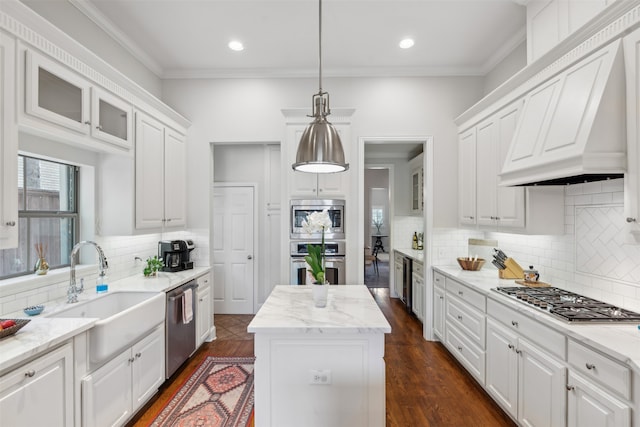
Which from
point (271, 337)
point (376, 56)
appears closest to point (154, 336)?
point (271, 337)

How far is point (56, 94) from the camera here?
73.0 inches

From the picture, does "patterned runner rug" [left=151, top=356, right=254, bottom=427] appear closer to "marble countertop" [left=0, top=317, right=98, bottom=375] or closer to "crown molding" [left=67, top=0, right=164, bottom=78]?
"marble countertop" [left=0, top=317, right=98, bottom=375]

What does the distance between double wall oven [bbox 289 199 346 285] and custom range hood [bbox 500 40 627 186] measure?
171cm

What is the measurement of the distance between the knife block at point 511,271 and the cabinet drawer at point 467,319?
0.48m

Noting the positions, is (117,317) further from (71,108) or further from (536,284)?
(536,284)

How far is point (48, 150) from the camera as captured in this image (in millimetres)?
2131

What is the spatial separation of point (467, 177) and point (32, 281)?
3.98 meters

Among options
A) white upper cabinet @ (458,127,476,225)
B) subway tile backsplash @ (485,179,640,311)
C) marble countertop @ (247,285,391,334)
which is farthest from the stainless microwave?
subway tile backsplash @ (485,179,640,311)

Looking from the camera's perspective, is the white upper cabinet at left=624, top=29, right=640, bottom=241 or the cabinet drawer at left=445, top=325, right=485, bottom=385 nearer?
the white upper cabinet at left=624, top=29, right=640, bottom=241

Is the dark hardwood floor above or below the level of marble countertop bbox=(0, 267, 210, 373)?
below

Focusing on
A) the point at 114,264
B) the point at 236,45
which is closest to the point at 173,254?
the point at 114,264

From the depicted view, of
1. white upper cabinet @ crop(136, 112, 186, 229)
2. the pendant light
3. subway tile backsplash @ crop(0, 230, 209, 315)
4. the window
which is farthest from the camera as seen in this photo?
white upper cabinet @ crop(136, 112, 186, 229)

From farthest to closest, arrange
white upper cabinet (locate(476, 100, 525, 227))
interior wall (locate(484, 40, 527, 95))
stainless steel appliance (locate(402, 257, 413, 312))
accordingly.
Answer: stainless steel appliance (locate(402, 257, 413, 312)) → interior wall (locate(484, 40, 527, 95)) → white upper cabinet (locate(476, 100, 525, 227))

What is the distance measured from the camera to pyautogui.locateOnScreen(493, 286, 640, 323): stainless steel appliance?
1.64m
